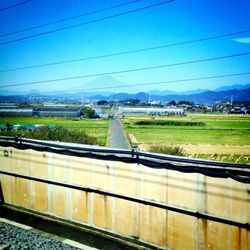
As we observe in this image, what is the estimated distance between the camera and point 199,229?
5.76 metres

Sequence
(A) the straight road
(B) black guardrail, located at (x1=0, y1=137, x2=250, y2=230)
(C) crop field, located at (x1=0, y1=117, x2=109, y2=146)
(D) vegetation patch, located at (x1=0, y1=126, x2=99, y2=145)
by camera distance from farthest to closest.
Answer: (C) crop field, located at (x1=0, y1=117, x2=109, y2=146) → (A) the straight road → (D) vegetation patch, located at (x1=0, y1=126, x2=99, y2=145) → (B) black guardrail, located at (x1=0, y1=137, x2=250, y2=230)

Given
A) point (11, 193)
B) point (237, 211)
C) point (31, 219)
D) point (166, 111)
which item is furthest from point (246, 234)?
point (166, 111)

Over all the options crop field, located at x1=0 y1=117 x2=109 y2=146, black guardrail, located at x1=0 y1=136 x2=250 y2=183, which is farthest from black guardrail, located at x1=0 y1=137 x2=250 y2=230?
crop field, located at x1=0 y1=117 x2=109 y2=146

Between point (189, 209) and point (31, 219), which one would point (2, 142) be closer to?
point (31, 219)

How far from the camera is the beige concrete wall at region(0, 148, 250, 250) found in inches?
217

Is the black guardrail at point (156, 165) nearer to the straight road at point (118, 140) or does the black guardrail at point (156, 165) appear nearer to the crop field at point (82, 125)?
the straight road at point (118, 140)

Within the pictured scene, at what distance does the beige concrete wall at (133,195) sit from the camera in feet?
18.0

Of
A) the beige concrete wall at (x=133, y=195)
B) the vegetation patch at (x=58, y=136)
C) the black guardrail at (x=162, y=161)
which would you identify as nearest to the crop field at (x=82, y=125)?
the vegetation patch at (x=58, y=136)

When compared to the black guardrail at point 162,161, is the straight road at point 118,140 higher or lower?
lower

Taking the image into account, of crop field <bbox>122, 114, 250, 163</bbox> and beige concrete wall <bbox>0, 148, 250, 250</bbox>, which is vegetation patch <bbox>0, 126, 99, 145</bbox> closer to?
crop field <bbox>122, 114, 250, 163</bbox>

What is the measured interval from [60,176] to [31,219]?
137cm

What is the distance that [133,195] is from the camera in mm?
6578

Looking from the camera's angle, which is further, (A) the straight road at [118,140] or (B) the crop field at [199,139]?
(A) the straight road at [118,140]

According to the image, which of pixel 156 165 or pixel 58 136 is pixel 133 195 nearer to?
pixel 156 165
